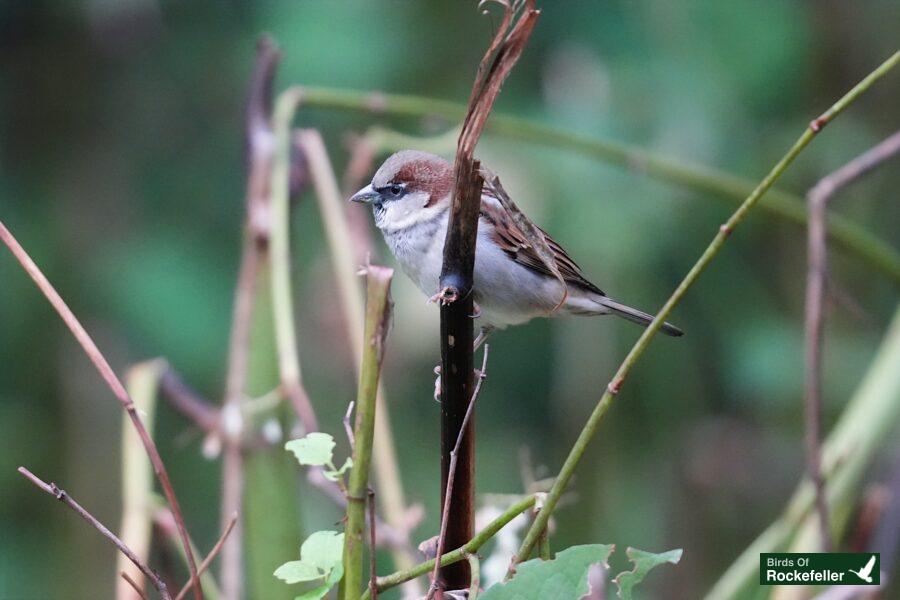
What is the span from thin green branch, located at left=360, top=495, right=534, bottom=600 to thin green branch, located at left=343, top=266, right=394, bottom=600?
0.09 m

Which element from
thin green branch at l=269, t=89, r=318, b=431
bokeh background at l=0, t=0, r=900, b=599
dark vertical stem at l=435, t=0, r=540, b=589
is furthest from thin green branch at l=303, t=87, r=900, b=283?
dark vertical stem at l=435, t=0, r=540, b=589

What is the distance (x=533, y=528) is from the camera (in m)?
1.23

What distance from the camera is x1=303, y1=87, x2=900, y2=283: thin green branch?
2416mm

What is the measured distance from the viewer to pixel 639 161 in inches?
101

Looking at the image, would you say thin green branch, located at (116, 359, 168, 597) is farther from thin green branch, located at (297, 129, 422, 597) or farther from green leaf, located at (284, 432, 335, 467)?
green leaf, located at (284, 432, 335, 467)

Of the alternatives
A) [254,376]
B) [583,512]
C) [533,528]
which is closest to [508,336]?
[583,512]

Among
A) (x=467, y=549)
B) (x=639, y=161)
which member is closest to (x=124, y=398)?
(x=467, y=549)

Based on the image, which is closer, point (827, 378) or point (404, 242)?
point (404, 242)

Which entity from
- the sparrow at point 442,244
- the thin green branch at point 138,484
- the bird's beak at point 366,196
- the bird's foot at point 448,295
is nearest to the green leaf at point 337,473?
the bird's foot at point 448,295

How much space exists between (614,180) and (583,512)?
4.03 ft

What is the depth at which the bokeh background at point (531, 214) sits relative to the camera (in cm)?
357

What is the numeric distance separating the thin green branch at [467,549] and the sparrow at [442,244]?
3.30 ft

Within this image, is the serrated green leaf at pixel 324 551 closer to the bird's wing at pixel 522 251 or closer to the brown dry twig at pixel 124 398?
the brown dry twig at pixel 124 398

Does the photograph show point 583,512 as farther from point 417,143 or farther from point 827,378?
point 417,143
